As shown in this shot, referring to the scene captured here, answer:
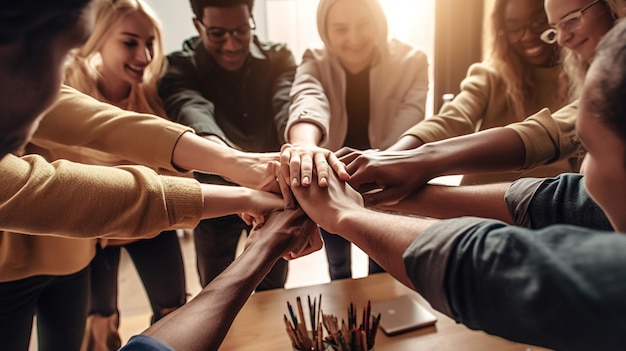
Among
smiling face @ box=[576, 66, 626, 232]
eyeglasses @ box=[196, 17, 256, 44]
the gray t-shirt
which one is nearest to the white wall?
eyeglasses @ box=[196, 17, 256, 44]

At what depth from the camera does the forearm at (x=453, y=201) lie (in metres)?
0.92

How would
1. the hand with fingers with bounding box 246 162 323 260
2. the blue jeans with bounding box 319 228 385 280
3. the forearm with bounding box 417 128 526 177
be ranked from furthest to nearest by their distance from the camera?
the blue jeans with bounding box 319 228 385 280 → the forearm with bounding box 417 128 526 177 → the hand with fingers with bounding box 246 162 323 260

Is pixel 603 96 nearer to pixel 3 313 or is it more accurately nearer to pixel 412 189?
pixel 412 189

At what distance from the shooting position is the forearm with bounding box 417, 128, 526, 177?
0.99m

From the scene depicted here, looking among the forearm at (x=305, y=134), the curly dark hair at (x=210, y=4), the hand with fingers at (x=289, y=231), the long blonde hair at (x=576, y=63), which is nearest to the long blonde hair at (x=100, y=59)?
the curly dark hair at (x=210, y=4)

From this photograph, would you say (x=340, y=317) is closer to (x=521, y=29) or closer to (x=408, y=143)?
(x=408, y=143)

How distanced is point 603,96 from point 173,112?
108cm

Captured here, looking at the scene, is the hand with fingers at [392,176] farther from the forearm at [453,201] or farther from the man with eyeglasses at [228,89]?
the man with eyeglasses at [228,89]

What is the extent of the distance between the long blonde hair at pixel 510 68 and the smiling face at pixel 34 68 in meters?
0.96

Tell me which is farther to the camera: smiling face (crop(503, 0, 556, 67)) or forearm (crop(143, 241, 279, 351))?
smiling face (crop(503, 0, 556, 67))

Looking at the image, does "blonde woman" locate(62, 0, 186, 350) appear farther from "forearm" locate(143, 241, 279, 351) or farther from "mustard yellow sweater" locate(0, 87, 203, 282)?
"forearm" locate(143, 241, 279, 351)

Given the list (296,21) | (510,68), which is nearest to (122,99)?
(510,68)

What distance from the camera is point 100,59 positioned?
1.15 metres

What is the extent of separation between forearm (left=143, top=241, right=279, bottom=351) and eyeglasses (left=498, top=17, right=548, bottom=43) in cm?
86
